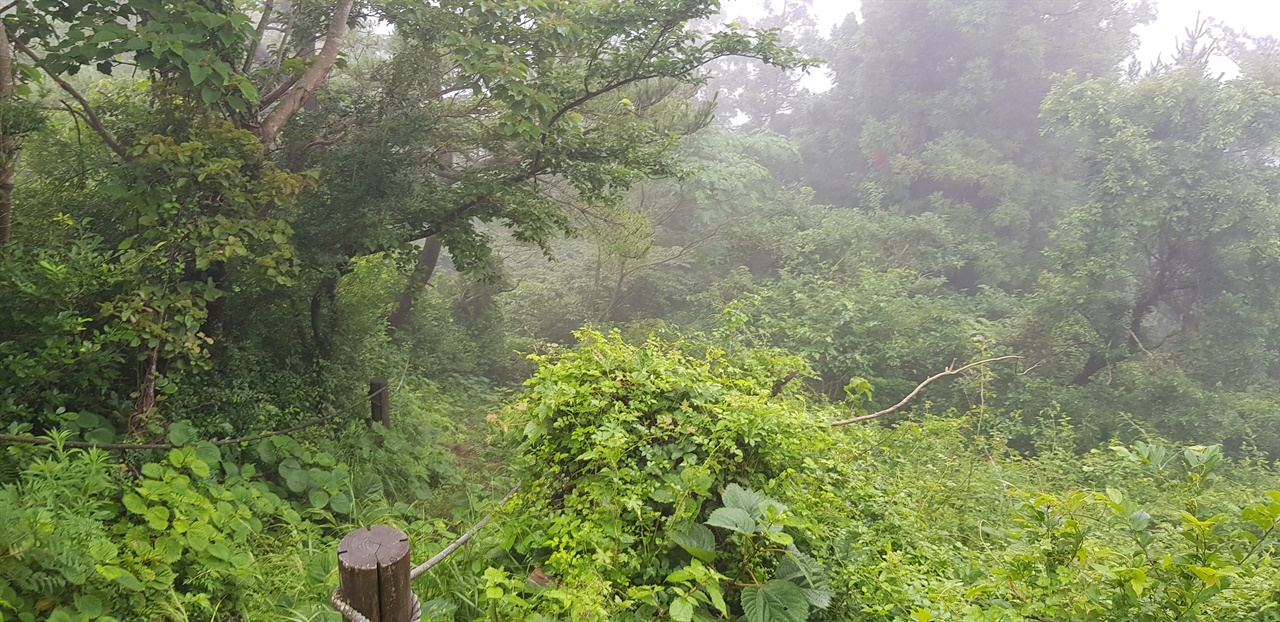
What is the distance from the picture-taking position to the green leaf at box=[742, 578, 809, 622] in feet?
6.84

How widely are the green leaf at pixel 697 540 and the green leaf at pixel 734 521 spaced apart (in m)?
0.16

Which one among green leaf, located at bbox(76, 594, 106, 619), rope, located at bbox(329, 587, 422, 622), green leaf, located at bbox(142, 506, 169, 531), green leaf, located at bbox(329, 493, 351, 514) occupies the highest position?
rope, located at bbox(329, 587, 422, 622)

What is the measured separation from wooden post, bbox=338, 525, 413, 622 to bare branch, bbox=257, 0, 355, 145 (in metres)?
3.62

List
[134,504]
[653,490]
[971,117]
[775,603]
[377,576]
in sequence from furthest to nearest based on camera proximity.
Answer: [971,117] → [134,504] → [653,490] → [775,603] → [377,576]

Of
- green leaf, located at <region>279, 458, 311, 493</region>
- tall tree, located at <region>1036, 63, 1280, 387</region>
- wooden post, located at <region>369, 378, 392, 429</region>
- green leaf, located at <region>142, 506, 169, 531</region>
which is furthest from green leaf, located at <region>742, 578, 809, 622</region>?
tall tree, located at <region>1036, 63, 1280, 387</region>

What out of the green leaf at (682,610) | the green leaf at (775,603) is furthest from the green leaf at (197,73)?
the green leaf at (775,603)

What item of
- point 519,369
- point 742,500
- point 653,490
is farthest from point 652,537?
point 519,369

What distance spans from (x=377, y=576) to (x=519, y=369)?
8656mm

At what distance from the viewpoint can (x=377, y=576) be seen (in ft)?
4.77

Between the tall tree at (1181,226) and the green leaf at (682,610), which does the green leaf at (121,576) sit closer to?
the green leaf at (682,610)

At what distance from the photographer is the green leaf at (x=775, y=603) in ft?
6.84

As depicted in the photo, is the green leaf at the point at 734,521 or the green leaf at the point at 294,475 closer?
the green leaf at the point at 734,521

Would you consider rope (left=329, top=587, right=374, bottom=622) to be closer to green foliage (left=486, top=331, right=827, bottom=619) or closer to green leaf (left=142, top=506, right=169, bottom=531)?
green foliage (left=486, top=331, right=827, bottom=619)

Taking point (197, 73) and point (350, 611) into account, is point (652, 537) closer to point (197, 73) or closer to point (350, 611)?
point (350, 611)
